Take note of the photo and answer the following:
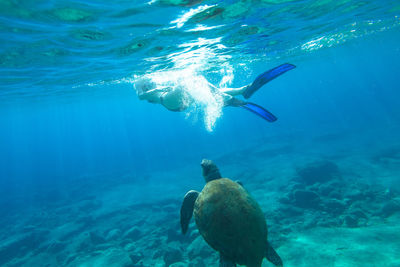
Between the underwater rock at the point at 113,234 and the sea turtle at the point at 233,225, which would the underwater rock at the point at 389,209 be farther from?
the underwater rock at the point at 113,234

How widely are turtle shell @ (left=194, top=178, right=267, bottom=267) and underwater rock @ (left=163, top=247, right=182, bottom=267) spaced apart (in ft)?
18.0

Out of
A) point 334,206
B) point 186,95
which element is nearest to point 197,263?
point 186,95

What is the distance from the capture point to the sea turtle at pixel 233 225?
3799 mm

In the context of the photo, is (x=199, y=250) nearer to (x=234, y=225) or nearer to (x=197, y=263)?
(x=197, y=263)

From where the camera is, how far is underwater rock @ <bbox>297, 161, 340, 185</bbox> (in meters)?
14.8

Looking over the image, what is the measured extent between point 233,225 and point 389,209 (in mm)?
9648

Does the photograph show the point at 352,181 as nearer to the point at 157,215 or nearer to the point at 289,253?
the point at 289,253

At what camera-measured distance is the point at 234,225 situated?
383cm

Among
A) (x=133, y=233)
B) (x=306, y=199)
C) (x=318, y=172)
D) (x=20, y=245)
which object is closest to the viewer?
(x=306, y=199)

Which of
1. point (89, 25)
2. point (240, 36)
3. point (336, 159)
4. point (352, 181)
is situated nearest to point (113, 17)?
point (89, 25)

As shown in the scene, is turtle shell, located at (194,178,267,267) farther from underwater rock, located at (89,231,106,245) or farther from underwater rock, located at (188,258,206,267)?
underwater rock, located at (89,231,106,245)

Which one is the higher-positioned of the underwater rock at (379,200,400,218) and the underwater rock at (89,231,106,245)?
the underwater rock at (379,200,400,218)

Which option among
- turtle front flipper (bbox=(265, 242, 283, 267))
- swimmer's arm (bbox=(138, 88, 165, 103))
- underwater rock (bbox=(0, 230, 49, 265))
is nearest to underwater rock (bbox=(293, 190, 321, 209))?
turtle front flipper (bbox=(265, 242, 283, 267))

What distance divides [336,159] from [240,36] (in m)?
13.3
